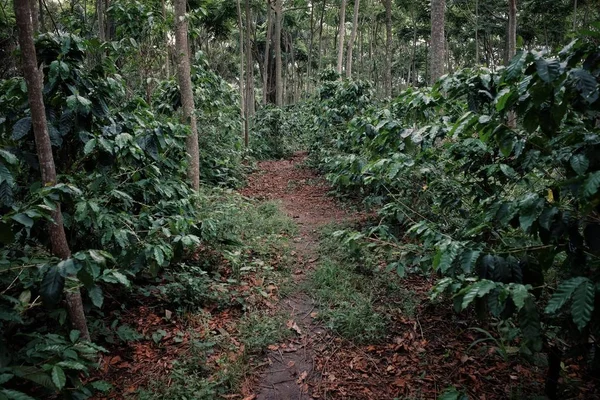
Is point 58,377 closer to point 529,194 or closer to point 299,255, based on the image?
point 529,194

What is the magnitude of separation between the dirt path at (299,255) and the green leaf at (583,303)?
2243 millimetres

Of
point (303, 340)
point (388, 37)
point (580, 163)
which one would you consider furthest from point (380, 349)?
point (388, 37)

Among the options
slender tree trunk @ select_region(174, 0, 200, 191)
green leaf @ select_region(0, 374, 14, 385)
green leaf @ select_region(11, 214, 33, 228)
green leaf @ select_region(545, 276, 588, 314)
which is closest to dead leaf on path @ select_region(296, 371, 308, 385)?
green leaf @ select_region(0, 374, 14, 385)

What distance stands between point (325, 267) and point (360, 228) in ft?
4.85

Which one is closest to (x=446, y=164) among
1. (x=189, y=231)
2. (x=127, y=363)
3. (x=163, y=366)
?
(x=189, y=231)

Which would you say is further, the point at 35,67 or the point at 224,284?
the point at 224,284

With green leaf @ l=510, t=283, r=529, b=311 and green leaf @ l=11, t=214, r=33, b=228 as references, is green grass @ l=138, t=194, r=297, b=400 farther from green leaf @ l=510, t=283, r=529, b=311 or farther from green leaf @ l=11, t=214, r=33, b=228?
green leaf @ l=510, t=283, r=529, b=311

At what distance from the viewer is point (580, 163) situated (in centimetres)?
191

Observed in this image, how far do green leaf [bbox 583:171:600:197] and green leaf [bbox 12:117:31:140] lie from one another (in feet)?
11.7

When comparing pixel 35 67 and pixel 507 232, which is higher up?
pixel 35 67

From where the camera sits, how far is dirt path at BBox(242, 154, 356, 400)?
332 centimetres

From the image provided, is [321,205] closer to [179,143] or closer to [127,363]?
[179,143]

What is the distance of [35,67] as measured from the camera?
2.53 metres

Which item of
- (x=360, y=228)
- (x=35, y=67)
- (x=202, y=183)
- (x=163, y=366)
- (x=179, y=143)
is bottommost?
(x=163, y=366)
